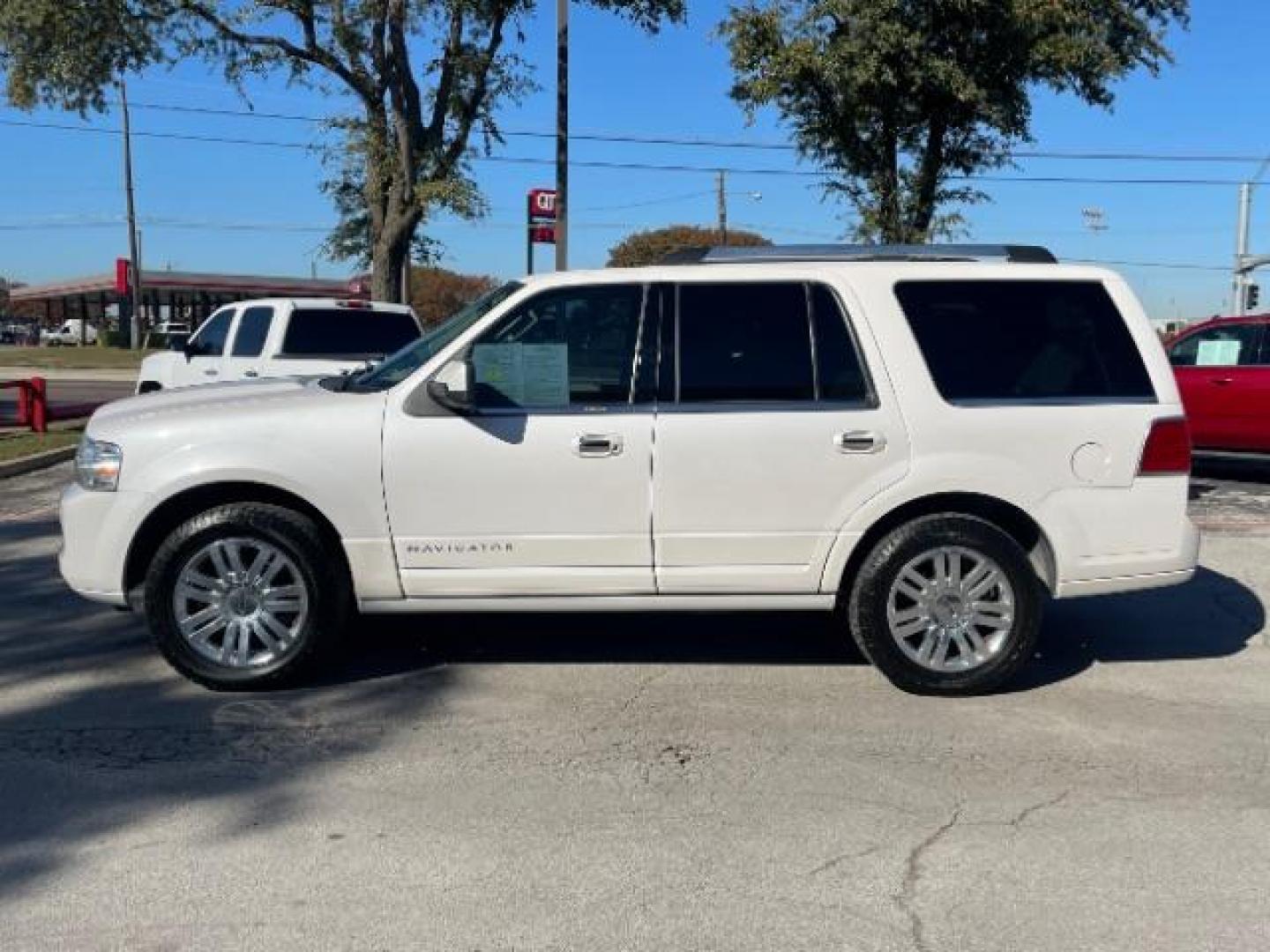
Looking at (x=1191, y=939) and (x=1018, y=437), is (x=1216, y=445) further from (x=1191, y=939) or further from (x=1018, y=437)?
(x=1191, y=939)

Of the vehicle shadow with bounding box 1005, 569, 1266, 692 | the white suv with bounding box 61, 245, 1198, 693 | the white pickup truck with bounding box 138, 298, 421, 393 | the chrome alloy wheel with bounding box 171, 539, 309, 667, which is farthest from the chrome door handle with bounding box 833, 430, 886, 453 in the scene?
the white pickup truck with bounding box 138, 298, 421, 393

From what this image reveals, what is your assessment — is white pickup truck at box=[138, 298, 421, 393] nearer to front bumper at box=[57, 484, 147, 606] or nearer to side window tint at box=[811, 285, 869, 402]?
front bumper at box=[57, 484, 147, 606]

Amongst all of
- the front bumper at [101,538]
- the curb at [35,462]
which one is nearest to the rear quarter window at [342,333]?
the curb at [35,462]

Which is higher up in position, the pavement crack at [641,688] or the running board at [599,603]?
the running board at [599,603]

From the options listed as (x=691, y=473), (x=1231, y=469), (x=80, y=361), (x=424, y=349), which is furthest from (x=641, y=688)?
(x=80, y=361)

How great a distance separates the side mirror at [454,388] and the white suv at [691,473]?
0.01 m

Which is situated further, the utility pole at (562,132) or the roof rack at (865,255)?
the utility pole at (562,132)

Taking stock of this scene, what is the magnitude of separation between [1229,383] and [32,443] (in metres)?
13.0

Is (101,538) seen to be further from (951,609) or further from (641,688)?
(951,609)

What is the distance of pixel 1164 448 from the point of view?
5.45 metres

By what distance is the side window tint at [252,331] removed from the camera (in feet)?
39.3

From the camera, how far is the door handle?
529 cm

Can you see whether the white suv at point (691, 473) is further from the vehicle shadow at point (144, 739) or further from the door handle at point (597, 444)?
the vehicle shadow at point (144, 739)

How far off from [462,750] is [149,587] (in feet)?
5.37
